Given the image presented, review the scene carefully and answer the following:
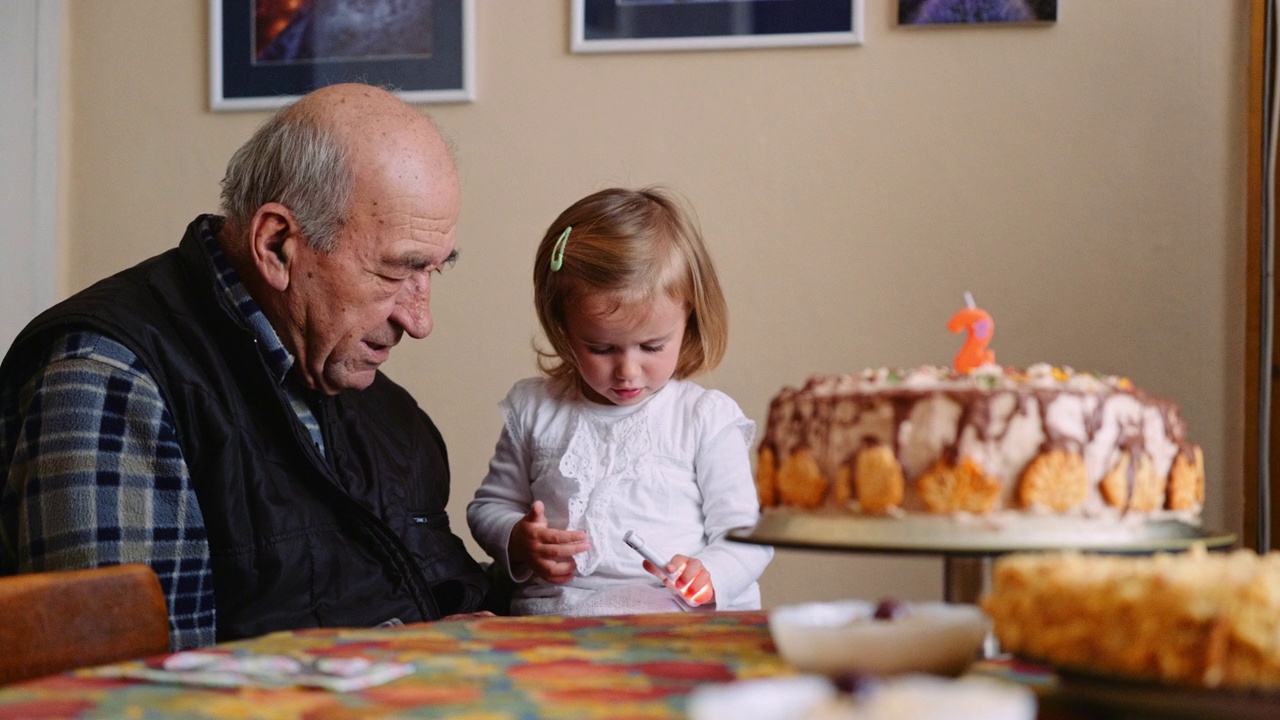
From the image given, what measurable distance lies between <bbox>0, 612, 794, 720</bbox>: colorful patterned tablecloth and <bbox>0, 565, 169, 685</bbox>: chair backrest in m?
0.11

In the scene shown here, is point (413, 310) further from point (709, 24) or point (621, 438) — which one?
point (709, 24)

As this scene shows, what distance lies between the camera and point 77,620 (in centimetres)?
108

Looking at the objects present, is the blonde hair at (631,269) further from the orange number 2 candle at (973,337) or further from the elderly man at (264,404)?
the orange number 2 candle at (973,337)

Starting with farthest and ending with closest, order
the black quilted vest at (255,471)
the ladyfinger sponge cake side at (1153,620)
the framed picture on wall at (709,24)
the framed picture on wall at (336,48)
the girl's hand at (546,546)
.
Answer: the framed picture on wall at (336,48)
the framed picture on wall at (709,24)
the girl's hand at (546,546)
the black quilted vest at (255,471)
the ladyfinger sponge cake side at (1153,620)

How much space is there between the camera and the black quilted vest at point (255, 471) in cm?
155

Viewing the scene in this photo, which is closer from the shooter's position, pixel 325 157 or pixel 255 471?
pixel 255 471

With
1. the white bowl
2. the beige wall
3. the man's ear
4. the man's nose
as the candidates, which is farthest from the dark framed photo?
the white bowl

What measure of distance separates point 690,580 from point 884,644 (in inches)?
36.1

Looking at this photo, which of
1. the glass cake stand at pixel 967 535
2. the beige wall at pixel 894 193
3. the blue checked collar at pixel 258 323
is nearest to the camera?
the glass cake stand at pixel 967 535

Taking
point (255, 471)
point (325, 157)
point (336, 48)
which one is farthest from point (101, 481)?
point (336, 48)

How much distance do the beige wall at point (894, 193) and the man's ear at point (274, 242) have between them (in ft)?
2.91

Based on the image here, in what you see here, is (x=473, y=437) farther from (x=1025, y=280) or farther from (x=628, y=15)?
(x=1025, y=280)

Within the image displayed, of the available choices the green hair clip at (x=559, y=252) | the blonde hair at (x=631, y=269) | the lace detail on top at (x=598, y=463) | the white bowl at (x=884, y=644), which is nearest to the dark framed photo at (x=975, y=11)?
the blonde hair at (x=631, y=269)

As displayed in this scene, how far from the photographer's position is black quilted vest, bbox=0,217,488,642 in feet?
5.09
